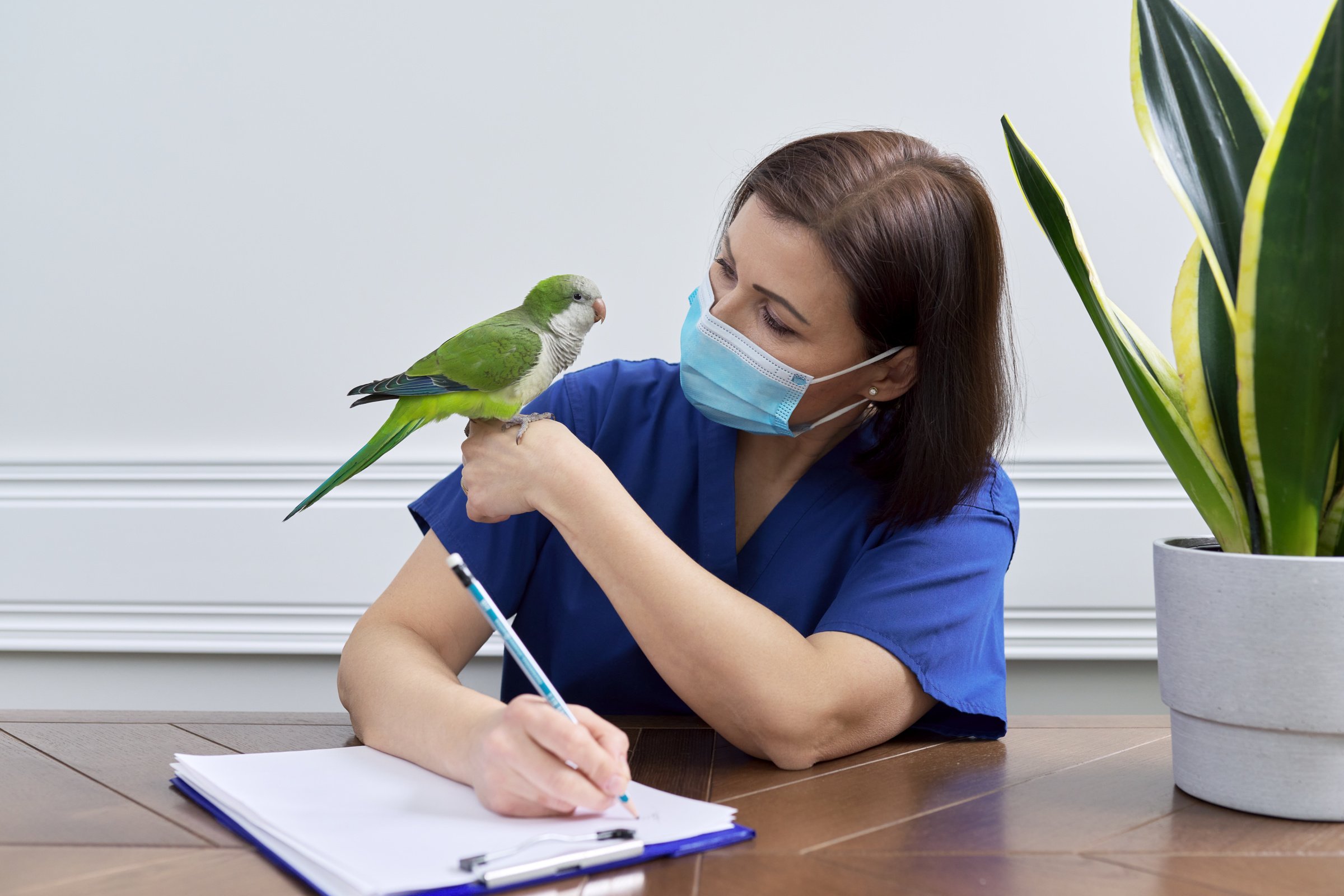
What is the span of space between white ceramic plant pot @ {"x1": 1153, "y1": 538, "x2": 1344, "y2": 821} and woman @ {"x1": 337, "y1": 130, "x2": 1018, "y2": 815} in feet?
0.80

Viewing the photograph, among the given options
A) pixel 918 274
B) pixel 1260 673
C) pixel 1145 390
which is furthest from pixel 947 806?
pixel 918 274

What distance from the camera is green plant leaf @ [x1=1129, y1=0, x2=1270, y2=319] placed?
703 mm

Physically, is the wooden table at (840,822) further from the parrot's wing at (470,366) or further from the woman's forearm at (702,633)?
the parrot's wing at (470,366)

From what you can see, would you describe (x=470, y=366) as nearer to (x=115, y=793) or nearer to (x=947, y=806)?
(x=115, y=793)

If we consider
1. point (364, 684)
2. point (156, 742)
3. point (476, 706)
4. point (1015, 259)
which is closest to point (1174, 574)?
point (476, 706)

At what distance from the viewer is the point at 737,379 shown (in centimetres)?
104

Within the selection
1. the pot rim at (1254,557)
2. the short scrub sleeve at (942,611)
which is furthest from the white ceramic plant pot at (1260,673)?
the short scrub sleeve at (942,611)

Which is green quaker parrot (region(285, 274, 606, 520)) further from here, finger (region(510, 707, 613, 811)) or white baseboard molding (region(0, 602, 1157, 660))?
white baseboard molding (region(0, 602, 1157, 660))

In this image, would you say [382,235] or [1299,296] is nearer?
[1299,296]

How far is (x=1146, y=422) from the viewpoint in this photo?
28.9 inches

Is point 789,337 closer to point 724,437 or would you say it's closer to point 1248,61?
point 724,437

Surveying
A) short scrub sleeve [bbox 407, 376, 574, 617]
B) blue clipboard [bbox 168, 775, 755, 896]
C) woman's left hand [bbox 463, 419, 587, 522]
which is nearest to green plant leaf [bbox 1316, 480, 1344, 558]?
blue clipboard [bbox 168, 775, 755, 896]

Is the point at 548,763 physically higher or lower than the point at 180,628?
higher

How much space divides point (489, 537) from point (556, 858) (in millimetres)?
547
